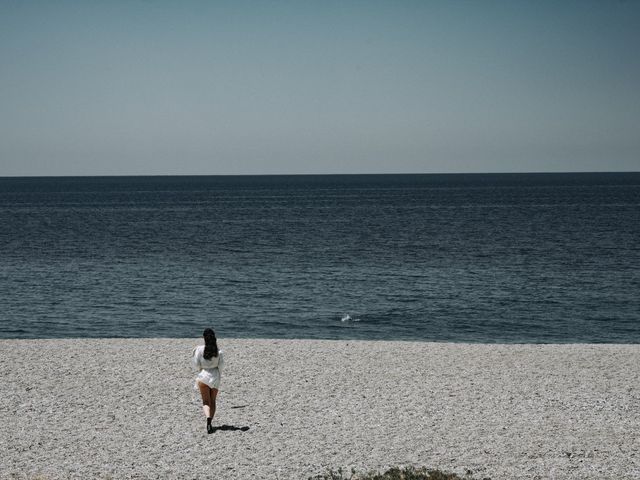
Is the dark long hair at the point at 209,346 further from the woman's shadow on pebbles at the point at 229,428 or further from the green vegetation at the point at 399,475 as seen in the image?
the green vegetation at the point at 399,475

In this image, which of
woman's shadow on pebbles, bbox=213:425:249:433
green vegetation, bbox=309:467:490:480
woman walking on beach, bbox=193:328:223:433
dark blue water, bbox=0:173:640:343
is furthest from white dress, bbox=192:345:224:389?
dark blue water, bbox=0:173:640:343

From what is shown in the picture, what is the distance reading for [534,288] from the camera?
116 ft

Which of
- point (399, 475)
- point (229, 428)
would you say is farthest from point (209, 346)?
point (399, 475)

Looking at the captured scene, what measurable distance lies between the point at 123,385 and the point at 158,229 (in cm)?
5943

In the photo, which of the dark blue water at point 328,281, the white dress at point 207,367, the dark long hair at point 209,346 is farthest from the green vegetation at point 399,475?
the dark blue water at point 328,281

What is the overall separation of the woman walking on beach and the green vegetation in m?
2.86

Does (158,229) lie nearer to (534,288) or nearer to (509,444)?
(534,288)

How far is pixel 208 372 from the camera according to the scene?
39.4 feet

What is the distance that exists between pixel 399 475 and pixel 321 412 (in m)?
3.74

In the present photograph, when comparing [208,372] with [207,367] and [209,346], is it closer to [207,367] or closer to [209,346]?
[207,367]

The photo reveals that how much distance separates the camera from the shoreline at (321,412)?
10.4 m

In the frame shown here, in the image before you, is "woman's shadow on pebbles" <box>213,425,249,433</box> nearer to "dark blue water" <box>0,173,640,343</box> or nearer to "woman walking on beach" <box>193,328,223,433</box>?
"woman walking on beach" <box>193,328,223,433</box>

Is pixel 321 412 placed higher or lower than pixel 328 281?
higher

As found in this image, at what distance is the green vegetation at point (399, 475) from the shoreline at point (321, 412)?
409 mm
